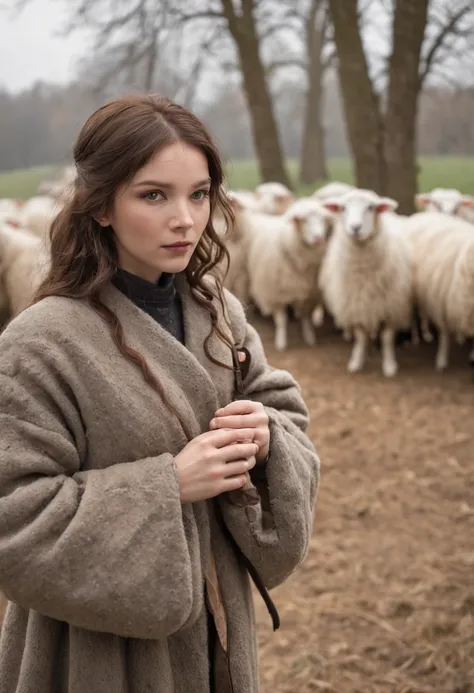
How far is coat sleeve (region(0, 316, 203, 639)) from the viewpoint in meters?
0.94

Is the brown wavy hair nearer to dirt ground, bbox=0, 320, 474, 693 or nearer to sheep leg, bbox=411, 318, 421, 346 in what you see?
dirt ground, bbox=0, 320, 474, 693

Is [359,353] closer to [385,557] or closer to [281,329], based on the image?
[281,329]

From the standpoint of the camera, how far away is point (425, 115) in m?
8.73

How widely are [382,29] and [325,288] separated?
15.4 ft

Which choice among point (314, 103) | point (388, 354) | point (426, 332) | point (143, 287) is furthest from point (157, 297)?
point (314, 103)

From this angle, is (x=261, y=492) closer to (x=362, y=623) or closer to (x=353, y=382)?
(x=362, y=623)

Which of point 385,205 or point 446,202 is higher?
point 385,205

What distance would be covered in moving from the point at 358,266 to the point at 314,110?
8.69 metres

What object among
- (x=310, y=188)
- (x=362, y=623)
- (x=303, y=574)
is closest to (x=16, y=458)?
(x=362, y=623)

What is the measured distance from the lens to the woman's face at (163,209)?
105cm

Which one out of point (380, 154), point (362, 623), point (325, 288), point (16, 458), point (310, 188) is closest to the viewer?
point (16, 458)

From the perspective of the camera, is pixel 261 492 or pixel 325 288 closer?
pixel 261 492

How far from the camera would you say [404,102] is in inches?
304

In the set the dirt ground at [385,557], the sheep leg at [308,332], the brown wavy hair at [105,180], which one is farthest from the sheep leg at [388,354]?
the brown wavy hair at [105,180]
